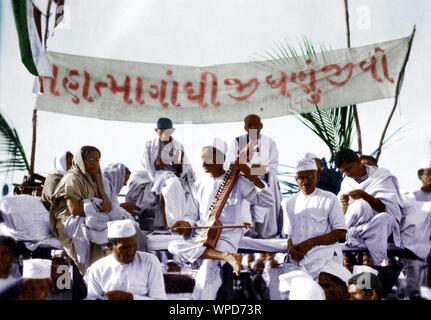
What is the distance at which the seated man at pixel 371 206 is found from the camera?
427cm

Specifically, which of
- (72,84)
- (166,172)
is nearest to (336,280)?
(166,172)

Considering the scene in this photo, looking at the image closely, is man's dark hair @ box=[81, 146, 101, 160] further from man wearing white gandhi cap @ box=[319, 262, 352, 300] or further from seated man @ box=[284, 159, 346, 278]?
man wearing white gandhi cap @ box=[319, 262, 352, 300]

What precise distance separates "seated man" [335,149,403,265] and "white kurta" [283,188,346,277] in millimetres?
352

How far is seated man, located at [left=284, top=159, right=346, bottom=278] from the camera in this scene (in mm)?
3924

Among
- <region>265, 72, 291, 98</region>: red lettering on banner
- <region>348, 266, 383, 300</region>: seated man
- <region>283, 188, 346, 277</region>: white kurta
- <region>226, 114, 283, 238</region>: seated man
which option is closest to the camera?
<region>348, 266, 383, 300</region>: seated man

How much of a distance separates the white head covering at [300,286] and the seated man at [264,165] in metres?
0.74

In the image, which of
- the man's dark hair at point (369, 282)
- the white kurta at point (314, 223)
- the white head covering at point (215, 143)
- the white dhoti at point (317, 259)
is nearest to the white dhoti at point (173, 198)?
the white head covering at point (215, 143)

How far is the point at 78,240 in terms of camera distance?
158 inches

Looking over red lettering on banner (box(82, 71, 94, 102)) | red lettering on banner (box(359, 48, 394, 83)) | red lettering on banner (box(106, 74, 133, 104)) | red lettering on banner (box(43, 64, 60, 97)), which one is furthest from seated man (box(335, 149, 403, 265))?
red lettering on banner (box(43, 64, 60, 97))

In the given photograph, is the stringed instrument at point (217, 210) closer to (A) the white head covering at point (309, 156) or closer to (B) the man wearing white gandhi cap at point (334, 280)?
(A) the white head covering at point (309, 156)

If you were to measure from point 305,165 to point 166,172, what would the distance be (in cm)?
150

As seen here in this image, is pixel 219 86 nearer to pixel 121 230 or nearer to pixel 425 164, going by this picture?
pixel 425 164

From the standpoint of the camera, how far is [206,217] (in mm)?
4141
